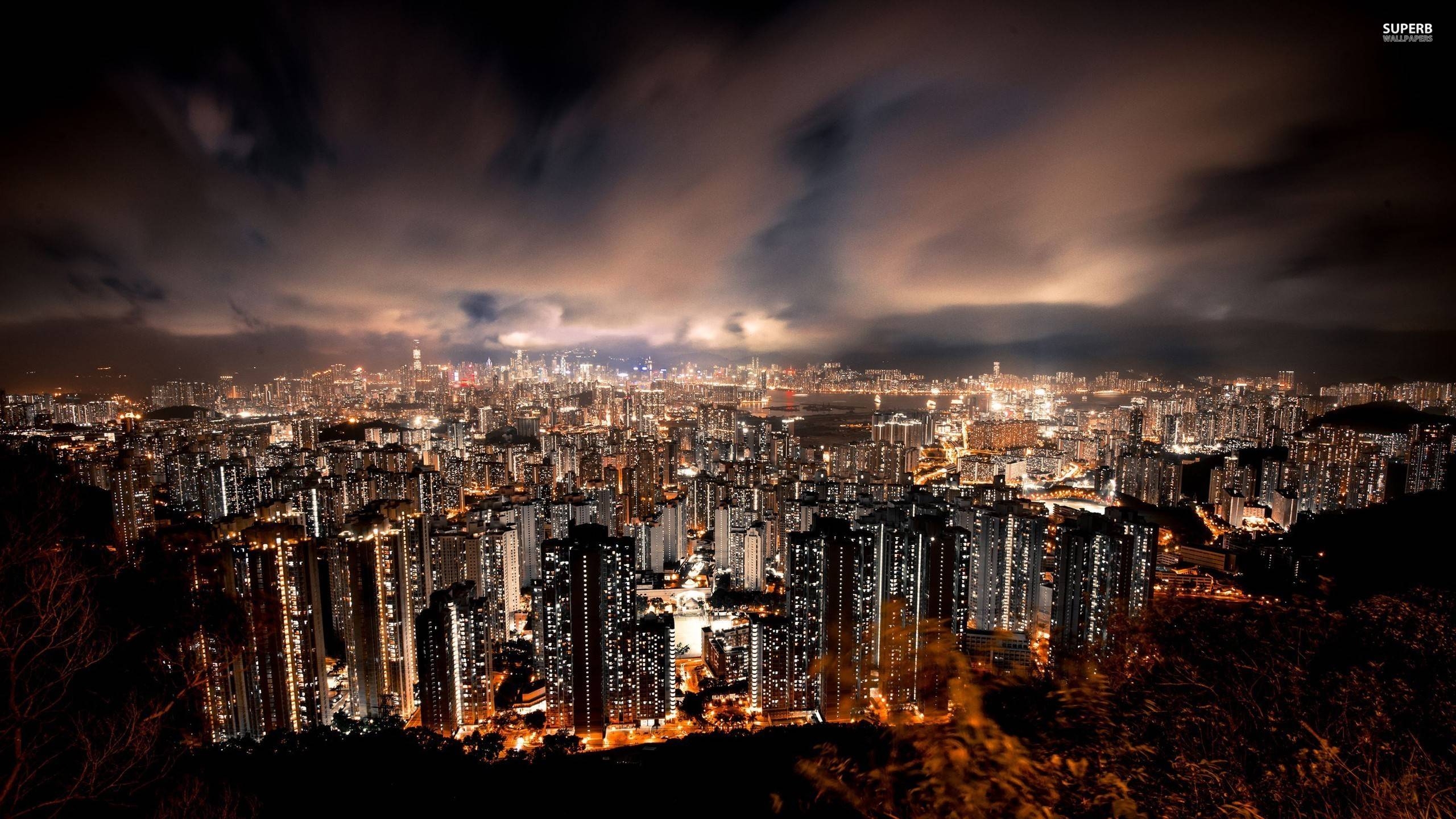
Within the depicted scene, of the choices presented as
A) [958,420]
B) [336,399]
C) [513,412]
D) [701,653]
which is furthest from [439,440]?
[958,420]

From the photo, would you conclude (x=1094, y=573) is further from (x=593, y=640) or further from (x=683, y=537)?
(x=683, y=537)

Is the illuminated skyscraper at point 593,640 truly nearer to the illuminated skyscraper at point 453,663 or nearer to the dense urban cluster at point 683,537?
the dense urban cluster at point 683,537

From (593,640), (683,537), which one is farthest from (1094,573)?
(683,537)

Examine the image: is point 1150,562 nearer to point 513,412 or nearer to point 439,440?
point 439,440

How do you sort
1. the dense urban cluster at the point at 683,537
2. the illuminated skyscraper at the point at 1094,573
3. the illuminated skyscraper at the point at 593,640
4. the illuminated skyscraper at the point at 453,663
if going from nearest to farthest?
the dense urban cluster at the point at 683,537 < the illuminated skyscraper at the point at 453,663 < the illuminated skyscraper at the point at 593,640 < the illuminated skyscraper at the point at 1094,573

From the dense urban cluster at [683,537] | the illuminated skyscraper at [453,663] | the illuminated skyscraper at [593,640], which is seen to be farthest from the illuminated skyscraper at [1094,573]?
the illuminated skyscraper at [453,663]

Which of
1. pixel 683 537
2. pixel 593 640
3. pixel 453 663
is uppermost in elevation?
pixel 593 640

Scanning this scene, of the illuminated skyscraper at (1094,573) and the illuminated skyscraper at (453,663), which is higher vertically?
the illuminated skyscraper at (1094,573)

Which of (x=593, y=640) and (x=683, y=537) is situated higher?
(x=593, y=640)

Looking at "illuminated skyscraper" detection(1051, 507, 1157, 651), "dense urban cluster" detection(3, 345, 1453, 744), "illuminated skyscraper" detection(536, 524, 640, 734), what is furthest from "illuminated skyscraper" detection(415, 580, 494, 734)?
"illuminated skyscraper" detection(1051, 507, 1157, 651)
